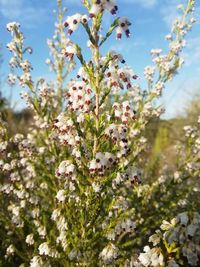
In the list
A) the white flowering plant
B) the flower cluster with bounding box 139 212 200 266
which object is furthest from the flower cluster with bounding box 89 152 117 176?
the flower cluster with bounding box 139 212 200 266

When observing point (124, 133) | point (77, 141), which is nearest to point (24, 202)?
point (77, 141)

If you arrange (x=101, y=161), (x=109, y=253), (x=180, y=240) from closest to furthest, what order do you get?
(x=180, y=240) → (x=101, y=161) → (x=109, y=253)

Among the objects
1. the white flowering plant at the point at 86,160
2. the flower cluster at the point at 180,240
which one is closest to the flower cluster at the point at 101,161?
the white flowering plant at the point at 86,160

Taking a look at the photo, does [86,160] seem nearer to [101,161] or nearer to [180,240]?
[101,161]

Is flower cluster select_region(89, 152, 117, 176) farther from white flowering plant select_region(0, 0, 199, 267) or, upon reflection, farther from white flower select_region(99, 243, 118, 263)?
white flower select_region(99, 243, 118, 263)

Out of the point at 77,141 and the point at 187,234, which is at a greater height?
the point at 77,141

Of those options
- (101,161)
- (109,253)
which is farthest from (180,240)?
(109,253)

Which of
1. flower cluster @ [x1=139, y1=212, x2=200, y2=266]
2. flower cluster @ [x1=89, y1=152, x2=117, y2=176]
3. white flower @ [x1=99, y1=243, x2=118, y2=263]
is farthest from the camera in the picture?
white flower @ [x1=99, y1=243, x2=118, y2=263]

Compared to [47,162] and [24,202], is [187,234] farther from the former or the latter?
[47,162]

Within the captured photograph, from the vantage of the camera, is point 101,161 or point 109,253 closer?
point 101,161

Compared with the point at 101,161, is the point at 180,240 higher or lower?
lower

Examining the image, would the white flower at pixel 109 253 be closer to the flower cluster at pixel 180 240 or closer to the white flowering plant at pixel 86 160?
the white flowering plant at pixel 86 160
